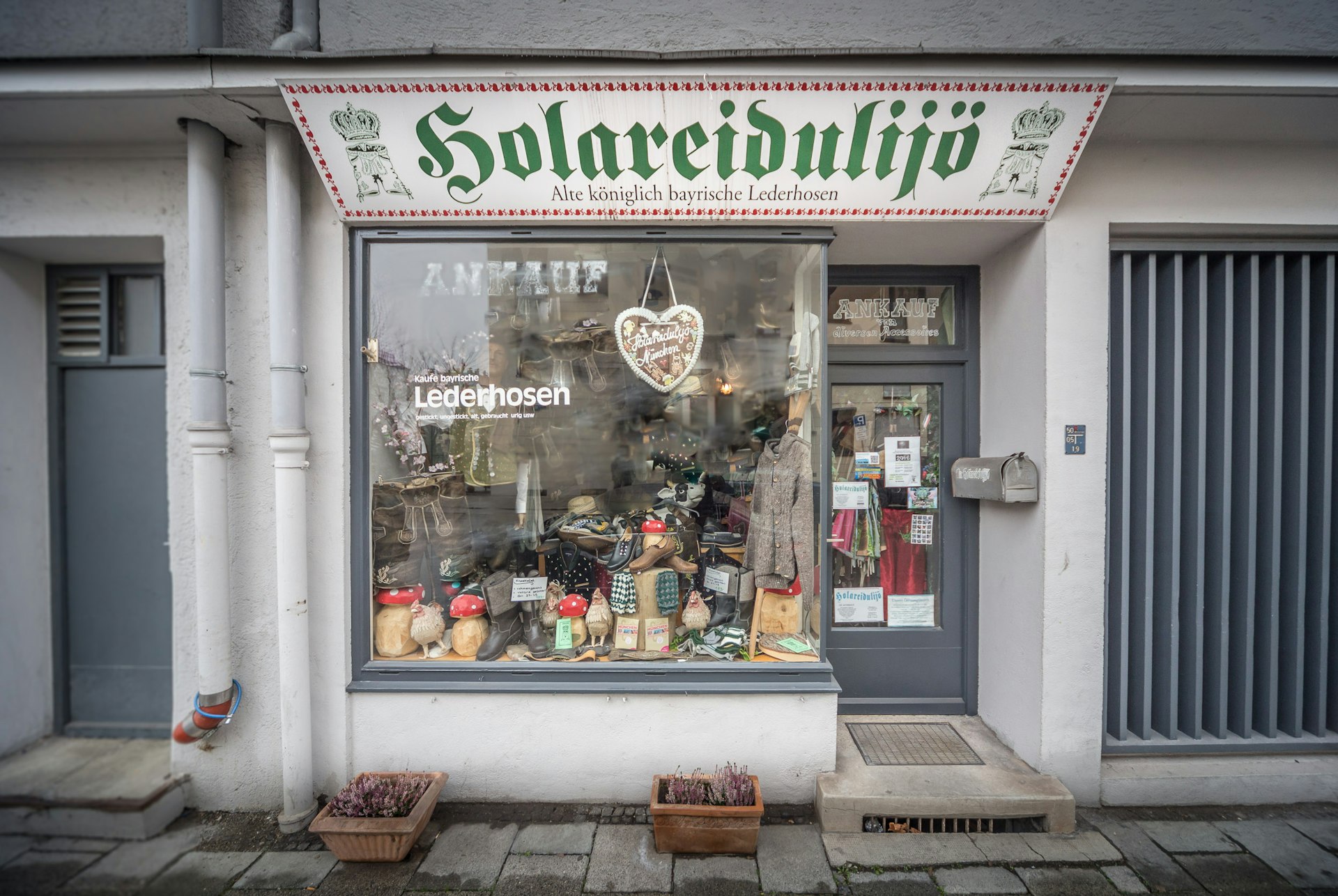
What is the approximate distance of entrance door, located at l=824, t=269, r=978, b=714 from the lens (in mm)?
3783

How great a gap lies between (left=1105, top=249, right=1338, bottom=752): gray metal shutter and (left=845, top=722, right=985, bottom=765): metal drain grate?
3.15ft

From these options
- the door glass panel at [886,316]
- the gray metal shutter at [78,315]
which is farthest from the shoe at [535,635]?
the gray metal shutter at [78,315]

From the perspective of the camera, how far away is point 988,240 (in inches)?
132

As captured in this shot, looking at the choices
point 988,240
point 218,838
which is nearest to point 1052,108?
point 988,240

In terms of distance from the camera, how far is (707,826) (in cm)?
265

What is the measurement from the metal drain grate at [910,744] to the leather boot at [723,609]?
3.79 feet

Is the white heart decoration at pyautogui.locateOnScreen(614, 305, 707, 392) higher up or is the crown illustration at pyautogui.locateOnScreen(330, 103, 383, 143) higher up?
the crown illustration at pyautogui.locateOnScreen(330, 103, 383, 143)

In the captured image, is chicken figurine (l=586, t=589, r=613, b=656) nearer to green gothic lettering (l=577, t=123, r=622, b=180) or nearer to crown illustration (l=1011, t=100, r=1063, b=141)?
green gothic lettering (l=577, t=123, r=622, b=180)

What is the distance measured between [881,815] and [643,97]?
409cm

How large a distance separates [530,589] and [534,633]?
0.28m

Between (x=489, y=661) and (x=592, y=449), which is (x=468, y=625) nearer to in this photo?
(x=489, y=661)

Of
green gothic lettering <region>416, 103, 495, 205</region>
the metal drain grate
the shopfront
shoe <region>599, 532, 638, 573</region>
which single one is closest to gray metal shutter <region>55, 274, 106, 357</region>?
the shopfront

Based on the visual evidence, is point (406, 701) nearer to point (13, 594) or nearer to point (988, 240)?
point (13, 594)

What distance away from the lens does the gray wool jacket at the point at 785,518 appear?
3.31 m
